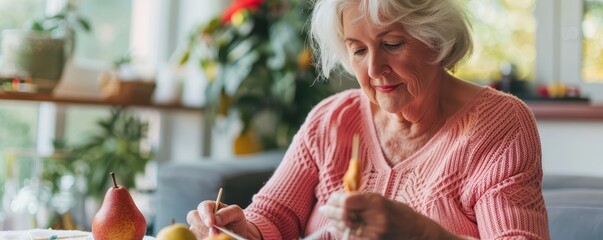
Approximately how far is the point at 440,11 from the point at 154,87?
6.08 feet

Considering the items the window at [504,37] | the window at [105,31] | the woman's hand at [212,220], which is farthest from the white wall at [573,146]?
the woman's hand at [212,220]

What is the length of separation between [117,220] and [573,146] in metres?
2.37

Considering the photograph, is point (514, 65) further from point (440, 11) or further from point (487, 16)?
point (440, 11)

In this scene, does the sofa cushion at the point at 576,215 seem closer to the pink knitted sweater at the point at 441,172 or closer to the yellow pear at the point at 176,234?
the pink knitted sweater at the point at 441,172

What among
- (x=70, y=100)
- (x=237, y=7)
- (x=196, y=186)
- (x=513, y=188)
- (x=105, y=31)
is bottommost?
(x=196, y=186)

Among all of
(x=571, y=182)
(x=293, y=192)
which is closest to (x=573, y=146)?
(x=571, y=182)

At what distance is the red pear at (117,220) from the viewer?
117 cm

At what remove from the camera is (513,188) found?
53.1 inches

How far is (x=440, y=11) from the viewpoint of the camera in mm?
1452

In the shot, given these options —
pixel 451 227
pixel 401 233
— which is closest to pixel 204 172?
pixel 451 227

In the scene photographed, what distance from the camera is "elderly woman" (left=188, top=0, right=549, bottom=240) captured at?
1367mm

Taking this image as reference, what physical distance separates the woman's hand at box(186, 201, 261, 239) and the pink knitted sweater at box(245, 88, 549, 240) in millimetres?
134

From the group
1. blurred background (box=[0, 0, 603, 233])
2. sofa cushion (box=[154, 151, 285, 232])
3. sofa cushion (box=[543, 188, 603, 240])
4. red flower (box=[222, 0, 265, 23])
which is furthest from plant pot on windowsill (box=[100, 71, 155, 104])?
sofa cushion (box=[543, 188, 603, 240])

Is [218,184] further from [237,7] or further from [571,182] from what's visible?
[237,7]
